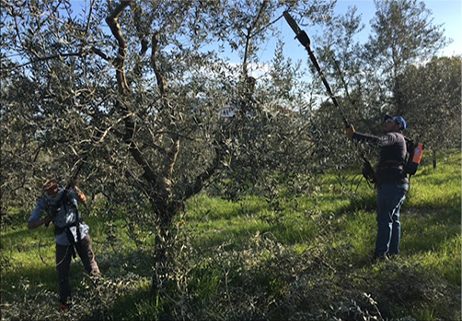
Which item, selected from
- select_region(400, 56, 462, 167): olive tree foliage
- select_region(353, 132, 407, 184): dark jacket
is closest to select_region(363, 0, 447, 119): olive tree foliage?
select_region(400, 56, 462, 167): olive tree foliage

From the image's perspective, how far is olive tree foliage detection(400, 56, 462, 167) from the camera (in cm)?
1011

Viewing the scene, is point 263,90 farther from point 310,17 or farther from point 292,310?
point 292,310

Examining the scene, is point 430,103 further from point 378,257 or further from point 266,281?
point 266,281

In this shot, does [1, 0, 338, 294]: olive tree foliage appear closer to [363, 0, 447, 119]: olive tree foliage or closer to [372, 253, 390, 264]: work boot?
[372, 253, 390, 264]: work boot

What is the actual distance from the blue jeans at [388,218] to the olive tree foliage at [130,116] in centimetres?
289

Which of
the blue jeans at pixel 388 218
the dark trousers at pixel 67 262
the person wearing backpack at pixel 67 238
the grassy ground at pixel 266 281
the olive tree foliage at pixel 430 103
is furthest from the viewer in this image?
the olive tree foliage at pixel 430 103

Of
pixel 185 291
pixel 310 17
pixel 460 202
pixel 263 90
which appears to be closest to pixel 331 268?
pixel 185 291

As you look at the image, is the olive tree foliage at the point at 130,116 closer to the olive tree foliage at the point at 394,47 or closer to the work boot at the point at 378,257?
the work boot at the point at 378,257

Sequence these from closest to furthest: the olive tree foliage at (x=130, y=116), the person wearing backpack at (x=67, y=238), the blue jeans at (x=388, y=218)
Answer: the olive tree foliage at (x=130, y=116) < the person wearing backpack at (x=67, y=238) < the blue jeans at (x=388, y=218)

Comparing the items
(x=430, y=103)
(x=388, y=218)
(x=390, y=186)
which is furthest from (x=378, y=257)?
(x=430, y=103)

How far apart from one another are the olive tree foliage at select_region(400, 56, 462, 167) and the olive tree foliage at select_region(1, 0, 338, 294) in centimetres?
737

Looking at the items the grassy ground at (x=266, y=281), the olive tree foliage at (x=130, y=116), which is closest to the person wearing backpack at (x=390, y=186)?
the grassy ground at (x=266, y=281)

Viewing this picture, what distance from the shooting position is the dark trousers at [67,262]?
568cm

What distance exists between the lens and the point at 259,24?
4.75 meters
